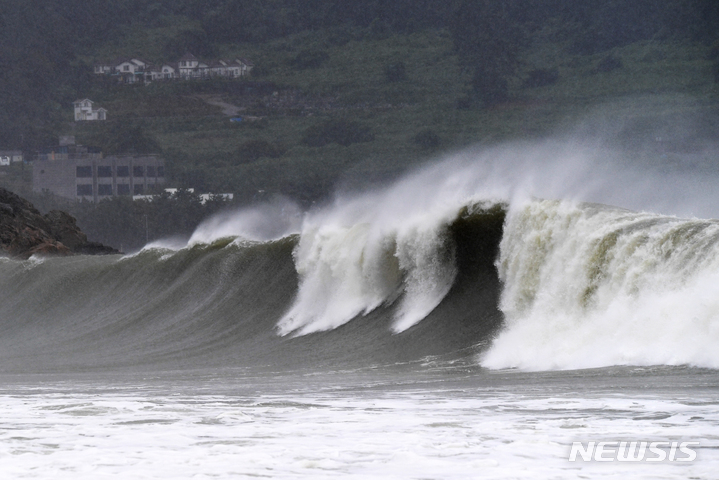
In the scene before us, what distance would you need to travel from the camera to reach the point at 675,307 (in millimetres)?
10773

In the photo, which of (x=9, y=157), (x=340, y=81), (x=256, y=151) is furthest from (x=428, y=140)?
(x=9, y=157)

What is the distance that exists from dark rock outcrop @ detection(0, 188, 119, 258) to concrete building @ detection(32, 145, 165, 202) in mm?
69631

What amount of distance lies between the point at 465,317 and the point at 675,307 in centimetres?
Result: 476

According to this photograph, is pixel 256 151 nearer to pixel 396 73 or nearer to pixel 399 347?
pixel 396 73

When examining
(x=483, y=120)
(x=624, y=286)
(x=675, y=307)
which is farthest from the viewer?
(x=483, y=120)

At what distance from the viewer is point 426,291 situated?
1681 cm

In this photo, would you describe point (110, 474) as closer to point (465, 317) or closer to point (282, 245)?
point (465, 317)

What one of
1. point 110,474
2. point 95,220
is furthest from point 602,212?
point 95,220

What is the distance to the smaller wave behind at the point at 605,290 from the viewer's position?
10523mm

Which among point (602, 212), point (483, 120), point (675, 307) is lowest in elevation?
point (675, 307)
